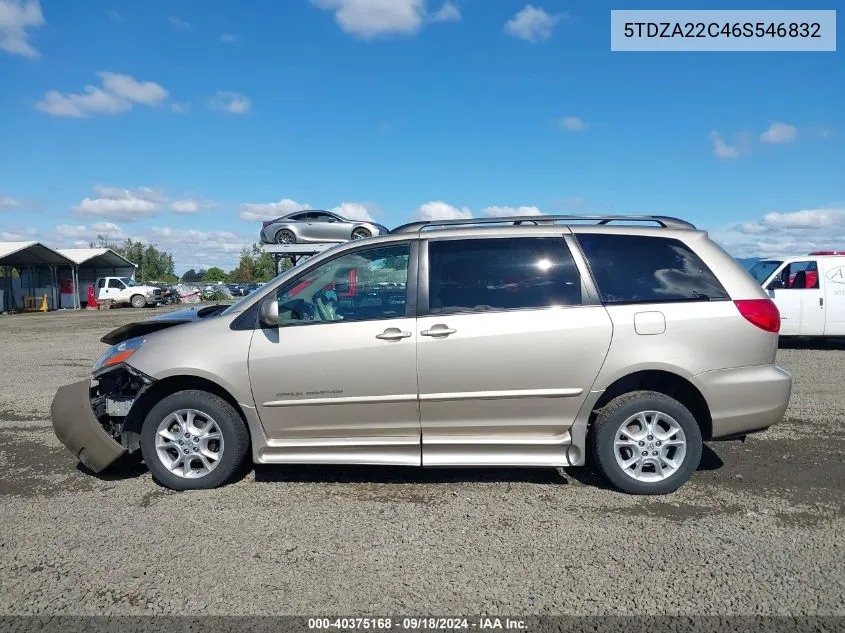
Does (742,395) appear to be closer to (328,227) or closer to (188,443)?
(188,443)

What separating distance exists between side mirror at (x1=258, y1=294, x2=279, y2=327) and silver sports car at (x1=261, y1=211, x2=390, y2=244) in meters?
7.35

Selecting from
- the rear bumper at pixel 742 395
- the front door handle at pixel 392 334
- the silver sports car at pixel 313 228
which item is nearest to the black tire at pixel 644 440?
the rear bumper at pixel 742 395

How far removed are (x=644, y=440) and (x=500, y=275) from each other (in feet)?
4.98

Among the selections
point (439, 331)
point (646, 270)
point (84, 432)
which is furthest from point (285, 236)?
point (646, 270)

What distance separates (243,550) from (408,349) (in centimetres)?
158

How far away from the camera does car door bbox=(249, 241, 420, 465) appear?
13.0 feet

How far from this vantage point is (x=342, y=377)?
13.0ft

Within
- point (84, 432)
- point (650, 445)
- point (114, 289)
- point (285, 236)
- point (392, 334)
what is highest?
point (285, 236)

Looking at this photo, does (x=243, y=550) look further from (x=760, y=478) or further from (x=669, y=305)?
(x=760, y=478)

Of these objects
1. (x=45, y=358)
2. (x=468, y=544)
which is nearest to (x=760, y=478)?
(x=468, y=544)

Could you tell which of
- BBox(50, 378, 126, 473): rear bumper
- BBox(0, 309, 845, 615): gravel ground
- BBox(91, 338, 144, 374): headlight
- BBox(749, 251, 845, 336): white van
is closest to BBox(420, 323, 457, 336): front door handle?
BBox(0, 309, 845, 615): gravel ground

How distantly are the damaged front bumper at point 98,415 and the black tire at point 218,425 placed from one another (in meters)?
0.22

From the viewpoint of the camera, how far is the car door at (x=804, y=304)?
10.9 metres

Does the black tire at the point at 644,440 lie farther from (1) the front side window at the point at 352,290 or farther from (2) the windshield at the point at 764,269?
(2) the windshield at the point at 764,269
